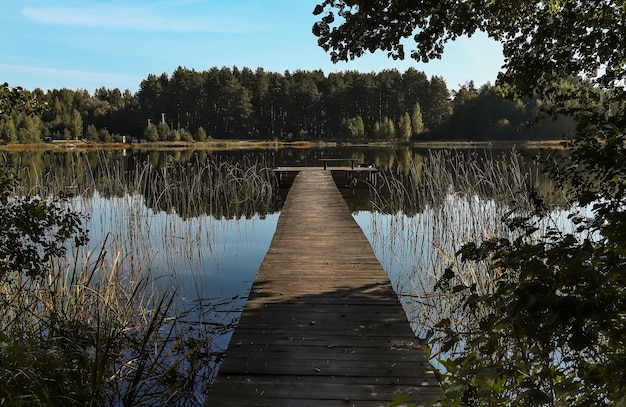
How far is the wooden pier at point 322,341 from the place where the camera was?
8.68 feet

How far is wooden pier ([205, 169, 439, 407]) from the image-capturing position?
8.68 feet

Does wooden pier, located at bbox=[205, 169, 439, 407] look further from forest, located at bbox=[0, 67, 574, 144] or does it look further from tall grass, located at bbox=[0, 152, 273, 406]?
forest, located at bbox=[0, 67, 574, 144]

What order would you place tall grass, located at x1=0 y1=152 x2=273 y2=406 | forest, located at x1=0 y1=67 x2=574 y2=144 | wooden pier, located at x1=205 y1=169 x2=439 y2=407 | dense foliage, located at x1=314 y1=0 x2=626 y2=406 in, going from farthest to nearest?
forest, located at x1=0 y1=67 x2=574 y2=144, tall grass, located at x1=0 y1=152 x2=273 y2=406, wooden pier, located at x1=205 y1=169 x2=439 y2=407, dense foliage, located at x1=314 y1=0 x2=626 y2=406

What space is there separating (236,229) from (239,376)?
24.4ft

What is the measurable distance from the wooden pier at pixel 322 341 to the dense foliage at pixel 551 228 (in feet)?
1.33

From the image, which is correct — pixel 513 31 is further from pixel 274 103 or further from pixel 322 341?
pixel 274 103

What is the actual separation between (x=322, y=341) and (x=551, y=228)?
5.83 ft

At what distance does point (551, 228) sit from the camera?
219cm

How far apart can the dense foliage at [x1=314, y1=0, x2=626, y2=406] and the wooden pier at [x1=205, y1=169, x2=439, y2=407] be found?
0.41m

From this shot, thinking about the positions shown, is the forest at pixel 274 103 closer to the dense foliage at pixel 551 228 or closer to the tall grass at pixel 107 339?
the tall grass at pixel 107 339

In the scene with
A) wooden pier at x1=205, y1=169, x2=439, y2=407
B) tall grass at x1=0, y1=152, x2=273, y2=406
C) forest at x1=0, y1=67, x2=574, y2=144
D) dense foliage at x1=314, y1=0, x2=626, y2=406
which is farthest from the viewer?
forest at x1=0, y1=67, x2=574, y2=144

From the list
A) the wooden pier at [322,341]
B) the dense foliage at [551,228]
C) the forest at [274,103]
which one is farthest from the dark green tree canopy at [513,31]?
the forest at [274,103]

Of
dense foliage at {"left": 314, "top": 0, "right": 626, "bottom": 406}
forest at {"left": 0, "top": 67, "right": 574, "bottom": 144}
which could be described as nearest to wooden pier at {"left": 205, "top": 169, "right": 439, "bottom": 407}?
dense foliage at {"left": 314, "top": 0, "right": 626, "bottom": 406}

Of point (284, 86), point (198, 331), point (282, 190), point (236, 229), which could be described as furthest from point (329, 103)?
point (198, 331)
